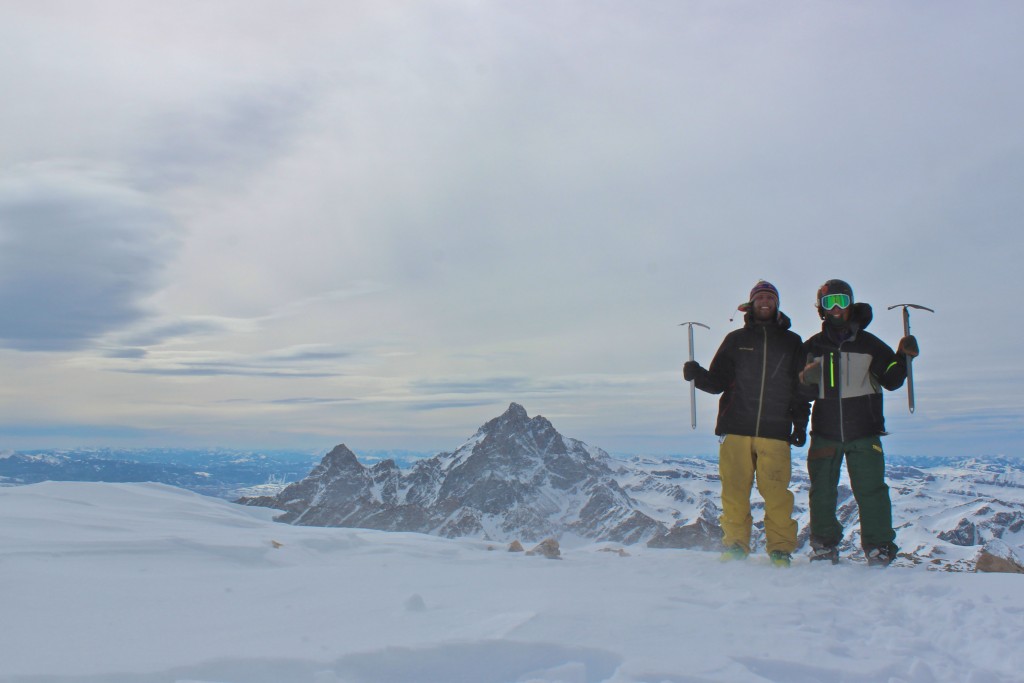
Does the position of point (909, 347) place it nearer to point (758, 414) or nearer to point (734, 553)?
point (758, 414)

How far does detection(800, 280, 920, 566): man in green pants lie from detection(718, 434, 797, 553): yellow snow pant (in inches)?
14.2

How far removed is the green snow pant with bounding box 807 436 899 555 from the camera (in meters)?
7.53

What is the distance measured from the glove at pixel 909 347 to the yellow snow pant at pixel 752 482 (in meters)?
1.74

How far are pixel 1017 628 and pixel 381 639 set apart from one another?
14.3 ft

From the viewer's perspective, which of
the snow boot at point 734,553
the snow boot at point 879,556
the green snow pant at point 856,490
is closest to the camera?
the snow boot at point 879,556

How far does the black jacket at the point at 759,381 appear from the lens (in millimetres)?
7945

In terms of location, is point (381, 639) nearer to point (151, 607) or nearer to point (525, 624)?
point (525, 624)

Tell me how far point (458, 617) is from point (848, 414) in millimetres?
5678

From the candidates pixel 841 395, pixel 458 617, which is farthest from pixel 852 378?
pixel 458 617

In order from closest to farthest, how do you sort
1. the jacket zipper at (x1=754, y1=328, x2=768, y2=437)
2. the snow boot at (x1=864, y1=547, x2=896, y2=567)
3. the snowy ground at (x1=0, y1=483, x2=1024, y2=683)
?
the snowy ground at (x1=0, y1=483, x2=1024, y2=683)
the snow boot at (x1=864, y1=547, x2=896, y2=567)
the jacket zipper at (x1=754, y1=328, x2=768, y2=437)

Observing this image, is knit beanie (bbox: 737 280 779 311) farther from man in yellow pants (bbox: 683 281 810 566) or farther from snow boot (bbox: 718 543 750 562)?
snow boot (bbox: 718 543 750 562)

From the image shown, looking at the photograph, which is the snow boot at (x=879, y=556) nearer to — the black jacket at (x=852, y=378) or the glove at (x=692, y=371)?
the black jacket at (x=852, y=378)

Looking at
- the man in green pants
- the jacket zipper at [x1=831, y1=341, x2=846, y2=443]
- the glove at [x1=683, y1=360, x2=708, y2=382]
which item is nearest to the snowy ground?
the man in green pants

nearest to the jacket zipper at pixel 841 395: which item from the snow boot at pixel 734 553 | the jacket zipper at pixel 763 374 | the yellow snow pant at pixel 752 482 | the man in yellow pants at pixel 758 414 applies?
the man in yellow pants at pixel 758 414
